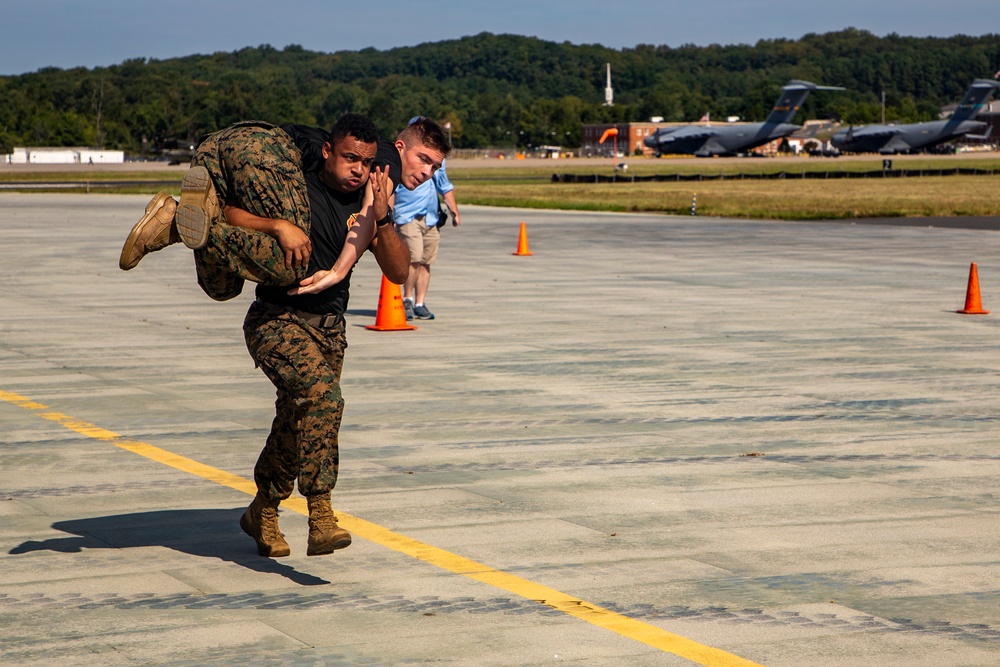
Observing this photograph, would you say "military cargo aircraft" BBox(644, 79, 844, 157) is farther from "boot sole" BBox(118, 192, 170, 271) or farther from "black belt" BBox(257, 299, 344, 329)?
"boot sole" BBox(118, 192, 170, 271)

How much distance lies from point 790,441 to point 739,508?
2092 millimetres

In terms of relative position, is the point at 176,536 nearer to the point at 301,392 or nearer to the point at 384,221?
the point at 301,392

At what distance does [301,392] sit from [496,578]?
3.92ft

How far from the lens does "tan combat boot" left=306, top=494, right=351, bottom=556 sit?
6484 millimetres

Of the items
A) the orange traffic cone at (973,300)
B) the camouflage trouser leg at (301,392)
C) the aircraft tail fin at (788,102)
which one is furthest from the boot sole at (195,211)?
the aircraft tail fin at (788,102)

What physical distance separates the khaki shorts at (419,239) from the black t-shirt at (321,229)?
971cm

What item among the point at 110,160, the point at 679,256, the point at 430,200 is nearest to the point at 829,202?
the point at 679,256

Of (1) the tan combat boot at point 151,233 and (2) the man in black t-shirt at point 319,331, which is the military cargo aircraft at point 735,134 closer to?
(2) the man in black t-shirt at point 319,331

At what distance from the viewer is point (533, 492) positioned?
27.0 ft

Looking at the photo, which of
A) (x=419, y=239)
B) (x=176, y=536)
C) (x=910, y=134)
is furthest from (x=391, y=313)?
(x=910, y=134)

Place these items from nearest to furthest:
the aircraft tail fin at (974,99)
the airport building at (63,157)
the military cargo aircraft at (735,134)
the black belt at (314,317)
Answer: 1. the black belt at (314,317)
2. the aircraft tail fin at (974,99)
3. the military cargo aircraft at (735,134)
4. the airport building at (63,157)

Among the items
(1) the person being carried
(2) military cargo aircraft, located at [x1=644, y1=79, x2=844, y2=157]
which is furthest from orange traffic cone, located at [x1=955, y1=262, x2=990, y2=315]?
(2) military cargo aircraft, located at [x1=644, y1=79, x2=844, y2=157]

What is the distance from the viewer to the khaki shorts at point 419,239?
648 inches

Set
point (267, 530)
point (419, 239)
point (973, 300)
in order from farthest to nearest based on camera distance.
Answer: point (973, 300)
point (419, 239)
point (267, 530)
